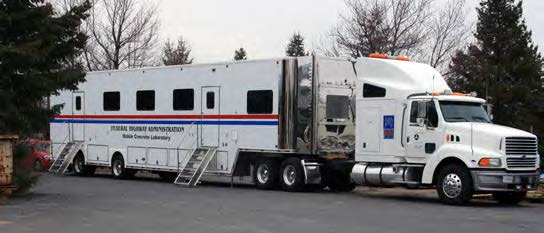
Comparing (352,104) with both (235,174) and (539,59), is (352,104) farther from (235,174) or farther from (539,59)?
(539,59)

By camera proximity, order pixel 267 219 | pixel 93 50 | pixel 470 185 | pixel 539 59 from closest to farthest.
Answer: pixel 267 219 < pixel 470 185 < pixel 93 50 < pixel 539 59

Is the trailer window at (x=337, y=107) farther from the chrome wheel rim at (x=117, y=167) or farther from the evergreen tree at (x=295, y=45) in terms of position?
the evergreen tree at (x=295, y=45)

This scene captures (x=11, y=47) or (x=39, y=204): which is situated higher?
(x=11, y=47)

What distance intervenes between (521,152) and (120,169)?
14.8 meters

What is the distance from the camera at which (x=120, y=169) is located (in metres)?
26.8

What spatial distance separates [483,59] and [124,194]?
34.3 m

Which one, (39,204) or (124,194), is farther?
(124,194)

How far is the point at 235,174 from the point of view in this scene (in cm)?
2264

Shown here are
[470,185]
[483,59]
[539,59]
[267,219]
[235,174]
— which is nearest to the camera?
[267,219]

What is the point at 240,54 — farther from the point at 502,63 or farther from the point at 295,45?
the point at 502,63

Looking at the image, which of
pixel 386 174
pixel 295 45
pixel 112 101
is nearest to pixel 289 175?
pixel 386 174

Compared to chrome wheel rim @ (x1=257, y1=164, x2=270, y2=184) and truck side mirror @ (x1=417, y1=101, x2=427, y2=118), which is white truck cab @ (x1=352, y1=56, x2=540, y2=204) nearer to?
truck side mirror @ (x1=417, y1=101, x2=427, y2=118)

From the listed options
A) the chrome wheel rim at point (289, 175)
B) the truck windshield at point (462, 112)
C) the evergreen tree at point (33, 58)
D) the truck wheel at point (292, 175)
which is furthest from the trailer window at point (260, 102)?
the truck windshield at point (462, 112)

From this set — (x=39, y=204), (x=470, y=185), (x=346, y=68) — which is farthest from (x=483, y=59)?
(x=39, y=204)
